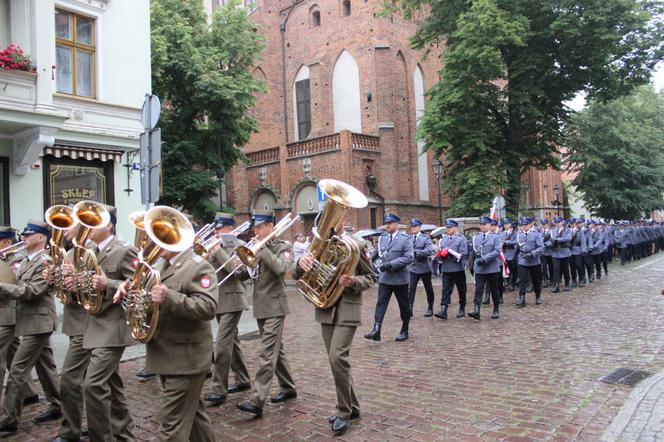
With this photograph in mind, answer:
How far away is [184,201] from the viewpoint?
22.4m

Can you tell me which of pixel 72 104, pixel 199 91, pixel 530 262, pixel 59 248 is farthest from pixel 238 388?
pixel 199 91

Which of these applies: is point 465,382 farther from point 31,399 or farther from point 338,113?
point 338,113

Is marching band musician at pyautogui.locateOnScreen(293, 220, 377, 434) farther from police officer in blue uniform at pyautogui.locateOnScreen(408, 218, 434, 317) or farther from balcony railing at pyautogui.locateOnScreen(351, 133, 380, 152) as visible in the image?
balcony railing at pyautogui.locateOnScreen(351, 133, 380, 152)

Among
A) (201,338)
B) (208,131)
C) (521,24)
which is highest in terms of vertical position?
(521,24)

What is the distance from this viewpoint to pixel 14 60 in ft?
37.7

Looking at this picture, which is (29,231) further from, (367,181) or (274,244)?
(367,181)

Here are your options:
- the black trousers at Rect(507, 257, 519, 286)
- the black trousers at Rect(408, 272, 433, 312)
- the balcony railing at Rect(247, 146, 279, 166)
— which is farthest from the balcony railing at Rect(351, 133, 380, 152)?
the black trousers at Rect(408, 272, 433, 312)

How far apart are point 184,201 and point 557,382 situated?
59.1 feet

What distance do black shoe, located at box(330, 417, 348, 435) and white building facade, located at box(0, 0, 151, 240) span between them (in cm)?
971

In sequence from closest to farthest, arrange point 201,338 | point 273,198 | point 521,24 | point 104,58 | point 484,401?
point 201,338 → point 484,401 → point 104,58 → point 521,24 → point 273,198

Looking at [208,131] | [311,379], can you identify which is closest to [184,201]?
[208,131]

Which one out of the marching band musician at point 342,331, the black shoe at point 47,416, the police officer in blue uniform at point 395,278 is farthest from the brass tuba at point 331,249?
the police officer in blue uniform at point 395,278

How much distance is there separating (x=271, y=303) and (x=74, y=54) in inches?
417

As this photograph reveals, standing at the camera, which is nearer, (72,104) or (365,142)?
(72,104)
